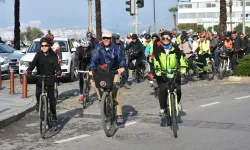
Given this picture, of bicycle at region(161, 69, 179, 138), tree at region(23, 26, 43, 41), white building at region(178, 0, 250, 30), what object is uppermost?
white building at region(178, 0, 250, 30)

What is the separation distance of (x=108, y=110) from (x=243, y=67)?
10.1 m

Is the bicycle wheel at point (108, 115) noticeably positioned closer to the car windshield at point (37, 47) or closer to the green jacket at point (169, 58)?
the green jacket at point (169, 58)

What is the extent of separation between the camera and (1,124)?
30.4 feet

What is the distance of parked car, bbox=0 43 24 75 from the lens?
1967 centimetres

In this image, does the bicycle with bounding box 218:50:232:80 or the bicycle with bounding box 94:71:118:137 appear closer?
the bicycle with bounding box 94:71:118:137

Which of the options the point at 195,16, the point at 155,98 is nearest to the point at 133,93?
the point at 155,98

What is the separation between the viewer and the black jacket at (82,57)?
40.1ft

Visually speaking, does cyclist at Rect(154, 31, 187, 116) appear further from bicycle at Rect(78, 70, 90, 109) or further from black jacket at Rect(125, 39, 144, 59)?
black jacket at Rect(125, 39, 144, 59)

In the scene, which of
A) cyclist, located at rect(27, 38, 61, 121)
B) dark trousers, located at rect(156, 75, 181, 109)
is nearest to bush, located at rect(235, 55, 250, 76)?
dark trousers, located at rect(156, 75, 181, 109)

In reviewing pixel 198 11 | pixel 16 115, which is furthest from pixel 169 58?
pixel 198 11

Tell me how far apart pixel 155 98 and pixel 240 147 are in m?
6.14

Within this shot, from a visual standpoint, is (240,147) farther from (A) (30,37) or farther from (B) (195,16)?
(B) (195,16)

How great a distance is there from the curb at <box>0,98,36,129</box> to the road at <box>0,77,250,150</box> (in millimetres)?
120

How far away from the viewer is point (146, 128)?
890cm
